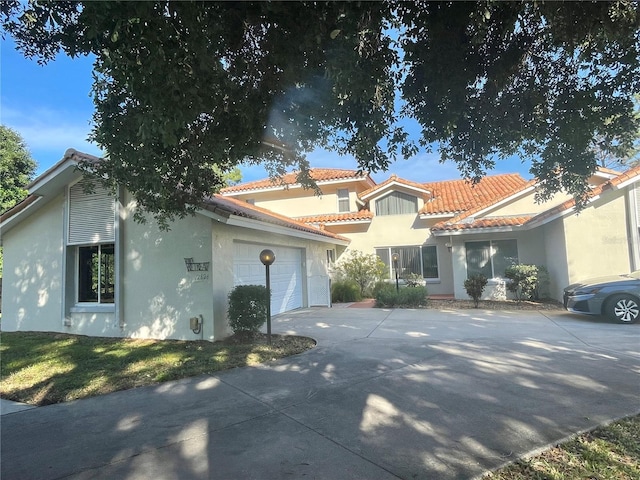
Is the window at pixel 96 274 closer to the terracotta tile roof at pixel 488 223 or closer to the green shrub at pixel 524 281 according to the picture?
the terracotta tile roof at pixel 488 223

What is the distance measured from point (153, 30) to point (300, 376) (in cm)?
479

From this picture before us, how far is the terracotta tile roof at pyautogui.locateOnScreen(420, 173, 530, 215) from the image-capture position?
1817cm

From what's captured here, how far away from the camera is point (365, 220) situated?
19000 millimetres

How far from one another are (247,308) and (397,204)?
12.9 metres

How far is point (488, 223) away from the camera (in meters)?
15.6

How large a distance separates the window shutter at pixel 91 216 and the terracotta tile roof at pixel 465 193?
1372cm

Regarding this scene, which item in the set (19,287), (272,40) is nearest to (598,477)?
(272,40)

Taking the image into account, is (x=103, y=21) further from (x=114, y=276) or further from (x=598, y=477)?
(x=114, y=276)

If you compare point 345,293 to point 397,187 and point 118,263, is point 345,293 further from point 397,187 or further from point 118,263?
point 118,263

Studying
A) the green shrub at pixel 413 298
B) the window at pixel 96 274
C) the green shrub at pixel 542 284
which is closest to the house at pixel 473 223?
the green shrub at pixel 542 284

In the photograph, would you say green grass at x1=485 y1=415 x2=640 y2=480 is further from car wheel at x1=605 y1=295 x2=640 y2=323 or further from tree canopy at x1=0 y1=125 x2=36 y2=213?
tree canopy at x1=0 y1=125 x2=36 y2=213

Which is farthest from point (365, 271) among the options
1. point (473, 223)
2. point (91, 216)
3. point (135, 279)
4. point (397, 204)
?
point (91, 216)

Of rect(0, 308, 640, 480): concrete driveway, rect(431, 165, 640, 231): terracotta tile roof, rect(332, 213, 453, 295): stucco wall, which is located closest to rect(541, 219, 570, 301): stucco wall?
rect(431, 165, 640, 231): terracotta tile roof

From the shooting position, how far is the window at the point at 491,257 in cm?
1609
